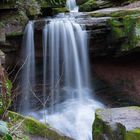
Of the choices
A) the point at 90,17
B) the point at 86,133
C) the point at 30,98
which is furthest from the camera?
the point at 90,17

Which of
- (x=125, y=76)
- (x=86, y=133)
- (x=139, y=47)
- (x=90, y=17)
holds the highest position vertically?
(x=90, y=17)

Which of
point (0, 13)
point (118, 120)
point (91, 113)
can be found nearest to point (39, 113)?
point (91, 113)

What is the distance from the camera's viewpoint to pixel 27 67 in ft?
31.4

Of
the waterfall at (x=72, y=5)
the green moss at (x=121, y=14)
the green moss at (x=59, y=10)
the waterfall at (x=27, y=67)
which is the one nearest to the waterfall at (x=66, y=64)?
the waterfall at (x=27, y=67)

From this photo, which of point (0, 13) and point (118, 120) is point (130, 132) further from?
point (0, 13)

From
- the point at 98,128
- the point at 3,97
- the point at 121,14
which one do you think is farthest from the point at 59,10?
the point at 3,97

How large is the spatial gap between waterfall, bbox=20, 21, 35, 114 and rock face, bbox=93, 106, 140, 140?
365cm

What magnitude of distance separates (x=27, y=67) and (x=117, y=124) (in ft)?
15.4

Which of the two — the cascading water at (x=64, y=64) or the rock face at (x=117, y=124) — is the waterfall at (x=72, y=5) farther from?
the rock face at (x=117, y=124)

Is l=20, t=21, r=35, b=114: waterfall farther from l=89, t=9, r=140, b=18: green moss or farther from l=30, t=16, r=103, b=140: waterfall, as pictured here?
l=89, t=9, r=140, b=18: green moss

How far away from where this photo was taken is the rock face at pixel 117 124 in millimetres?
5152

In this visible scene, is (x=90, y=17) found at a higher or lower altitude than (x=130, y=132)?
higher

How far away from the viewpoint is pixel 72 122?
805 centimetres

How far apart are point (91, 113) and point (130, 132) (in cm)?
357
